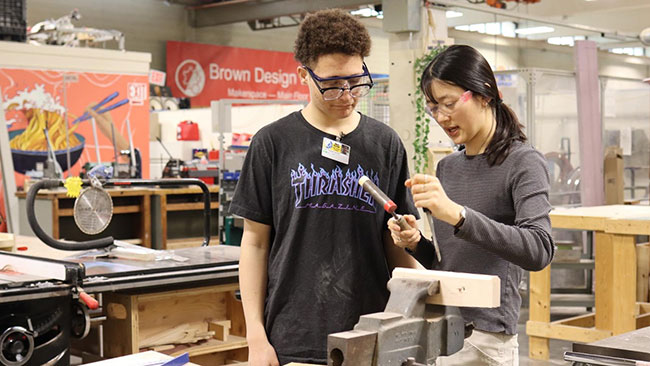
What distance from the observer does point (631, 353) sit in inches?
68.1

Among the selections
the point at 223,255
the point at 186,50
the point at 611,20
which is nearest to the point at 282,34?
the point at 186,50

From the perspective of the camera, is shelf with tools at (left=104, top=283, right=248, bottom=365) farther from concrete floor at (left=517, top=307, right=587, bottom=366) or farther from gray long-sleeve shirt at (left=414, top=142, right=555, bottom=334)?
concrete floor at (left=517, top=307, right=587, bottom=366)

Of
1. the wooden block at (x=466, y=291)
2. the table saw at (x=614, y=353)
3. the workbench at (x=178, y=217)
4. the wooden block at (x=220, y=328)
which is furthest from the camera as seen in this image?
the workbench at (x=178, y=217)

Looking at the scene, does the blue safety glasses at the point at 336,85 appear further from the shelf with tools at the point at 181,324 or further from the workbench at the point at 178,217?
the workbench at the point at 178,217

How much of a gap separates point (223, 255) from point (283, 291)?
4.90 ft

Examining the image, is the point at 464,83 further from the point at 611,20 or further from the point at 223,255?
the point at 611,20

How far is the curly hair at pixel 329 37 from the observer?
1797mm

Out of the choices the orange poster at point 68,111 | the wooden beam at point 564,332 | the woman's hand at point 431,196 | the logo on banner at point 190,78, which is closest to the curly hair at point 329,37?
the woman's hand at point 431,196

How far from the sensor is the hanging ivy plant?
6727 millimetres

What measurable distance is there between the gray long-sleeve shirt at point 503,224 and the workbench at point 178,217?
5445 mm

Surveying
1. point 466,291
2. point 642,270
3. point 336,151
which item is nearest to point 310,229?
point 336,151

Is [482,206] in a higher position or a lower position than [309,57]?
lower

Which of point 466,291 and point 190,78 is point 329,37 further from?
point 190,78

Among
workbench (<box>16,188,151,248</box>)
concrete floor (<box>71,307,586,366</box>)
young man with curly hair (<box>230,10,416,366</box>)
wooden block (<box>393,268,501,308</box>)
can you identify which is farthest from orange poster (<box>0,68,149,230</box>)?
wooden block (<box>393,268,501,308</box>)
